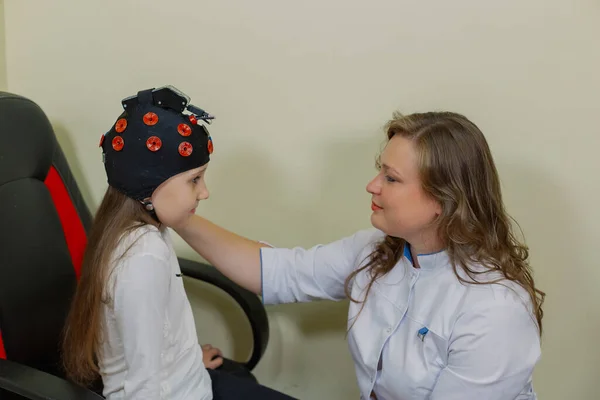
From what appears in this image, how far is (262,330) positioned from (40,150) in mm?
676

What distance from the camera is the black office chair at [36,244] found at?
122cm

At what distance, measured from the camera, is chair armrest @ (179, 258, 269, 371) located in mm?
1430

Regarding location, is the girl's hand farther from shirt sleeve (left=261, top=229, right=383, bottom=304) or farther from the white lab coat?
the white lab coat

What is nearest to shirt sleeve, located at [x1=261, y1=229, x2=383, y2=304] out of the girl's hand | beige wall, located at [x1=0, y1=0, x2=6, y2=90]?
the girl's hand

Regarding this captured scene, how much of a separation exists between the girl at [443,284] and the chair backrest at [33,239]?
685mm

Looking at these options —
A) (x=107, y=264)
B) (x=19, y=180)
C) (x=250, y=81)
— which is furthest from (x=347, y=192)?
(x=19, y=180)

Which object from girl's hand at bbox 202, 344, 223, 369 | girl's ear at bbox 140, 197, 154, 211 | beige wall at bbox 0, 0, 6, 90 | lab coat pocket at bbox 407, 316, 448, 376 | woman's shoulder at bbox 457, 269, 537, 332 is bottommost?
girl's hand at bbox 202, 344, 223, 369

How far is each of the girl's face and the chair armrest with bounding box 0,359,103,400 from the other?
33 centimetres

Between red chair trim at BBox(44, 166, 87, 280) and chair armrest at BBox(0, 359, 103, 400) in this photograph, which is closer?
chair armrest at BBox(0, 359, 103, 400)

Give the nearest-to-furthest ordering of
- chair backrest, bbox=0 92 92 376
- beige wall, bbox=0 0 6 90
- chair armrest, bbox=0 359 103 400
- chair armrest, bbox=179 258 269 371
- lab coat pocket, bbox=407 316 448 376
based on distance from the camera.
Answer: chair armrest, bbox=0 359 103 400, lab coat pocket, bbox=407 316 448 376, chair backrest, bbox=0 92 92 376, chair armrest, bbox=179 258 269 371, beige wall, bbox=0 0 6 90

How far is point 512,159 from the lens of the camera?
4.25ft

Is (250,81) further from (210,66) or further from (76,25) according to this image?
(76,25)

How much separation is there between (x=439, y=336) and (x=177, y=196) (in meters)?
0.55

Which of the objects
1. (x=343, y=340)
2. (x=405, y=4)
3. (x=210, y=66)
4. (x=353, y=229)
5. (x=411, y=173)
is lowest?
(x=343, y=340)
